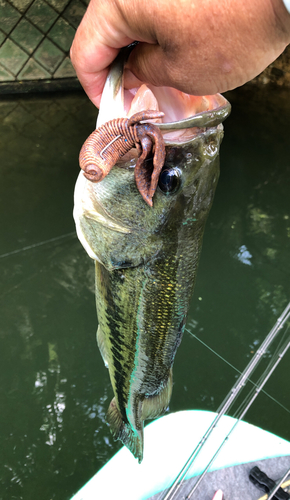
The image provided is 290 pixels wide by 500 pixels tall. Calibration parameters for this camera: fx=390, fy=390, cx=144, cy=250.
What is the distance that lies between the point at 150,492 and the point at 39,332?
92 cm

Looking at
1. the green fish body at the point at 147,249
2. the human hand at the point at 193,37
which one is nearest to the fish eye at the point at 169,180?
the green fish body at the point at 147,249

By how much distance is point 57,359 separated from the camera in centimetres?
190

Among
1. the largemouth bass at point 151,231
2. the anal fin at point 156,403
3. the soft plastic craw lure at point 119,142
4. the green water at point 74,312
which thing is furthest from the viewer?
the green water at point 74,312

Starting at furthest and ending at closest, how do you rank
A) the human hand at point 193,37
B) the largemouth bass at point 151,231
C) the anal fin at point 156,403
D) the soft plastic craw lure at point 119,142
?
the anal fin at point 156,403, the largemouth bass at point 151,231, the soft plastic craw lure at point 119,142, the human hand at point 193,37

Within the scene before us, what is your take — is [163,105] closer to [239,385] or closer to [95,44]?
[95,44]

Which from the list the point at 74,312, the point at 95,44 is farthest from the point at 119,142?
the point at 74,312

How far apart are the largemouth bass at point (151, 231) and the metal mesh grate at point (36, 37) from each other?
4223 mm

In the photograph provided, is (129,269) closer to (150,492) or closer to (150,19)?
(150,19)

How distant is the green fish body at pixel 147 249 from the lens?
662 mm

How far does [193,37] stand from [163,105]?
257 mm

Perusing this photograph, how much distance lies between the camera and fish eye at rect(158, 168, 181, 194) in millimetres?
646

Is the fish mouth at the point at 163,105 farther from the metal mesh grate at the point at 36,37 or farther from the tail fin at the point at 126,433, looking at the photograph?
the metal mesh grate at the point at 36,37

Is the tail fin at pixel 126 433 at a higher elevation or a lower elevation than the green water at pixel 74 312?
higher

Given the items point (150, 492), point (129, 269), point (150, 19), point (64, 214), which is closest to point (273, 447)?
point (150, 492)
